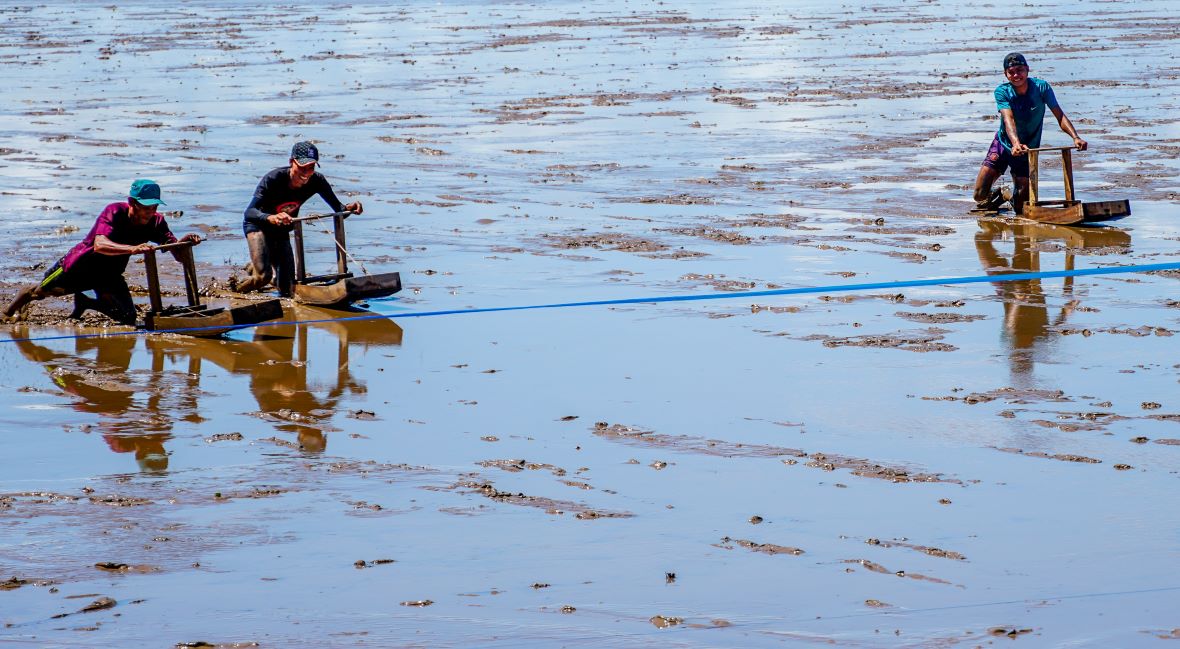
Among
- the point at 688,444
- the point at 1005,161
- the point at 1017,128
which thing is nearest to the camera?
the point at 688,444

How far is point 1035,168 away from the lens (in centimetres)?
1455

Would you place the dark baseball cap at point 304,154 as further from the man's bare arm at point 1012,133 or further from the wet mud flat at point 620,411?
the man's bare arm at point 1012,133

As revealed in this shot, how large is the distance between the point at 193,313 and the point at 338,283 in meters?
1.08

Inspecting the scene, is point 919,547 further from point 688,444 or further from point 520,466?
point 520,466

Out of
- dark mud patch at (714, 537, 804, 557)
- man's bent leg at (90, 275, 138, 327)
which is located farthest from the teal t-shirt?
dark mud patch at (714, 537, 804, 557)

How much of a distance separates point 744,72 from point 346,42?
1211 cm

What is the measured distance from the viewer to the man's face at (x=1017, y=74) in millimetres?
14273

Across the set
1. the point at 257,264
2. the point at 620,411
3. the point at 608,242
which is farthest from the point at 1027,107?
the point at 620,411

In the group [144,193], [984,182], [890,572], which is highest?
[144,193]

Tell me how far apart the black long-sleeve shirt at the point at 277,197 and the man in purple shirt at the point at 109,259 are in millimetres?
842

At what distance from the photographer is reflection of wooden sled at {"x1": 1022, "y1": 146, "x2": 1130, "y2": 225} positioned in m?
14.2

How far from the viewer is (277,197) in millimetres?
12273

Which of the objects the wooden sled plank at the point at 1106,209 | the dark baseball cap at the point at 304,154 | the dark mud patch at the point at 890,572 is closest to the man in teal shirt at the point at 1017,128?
the wooden sled plank at the point at 1106,209

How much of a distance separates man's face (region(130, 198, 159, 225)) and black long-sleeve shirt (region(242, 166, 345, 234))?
3.57 feet
